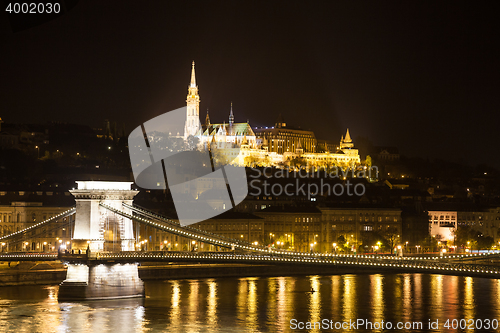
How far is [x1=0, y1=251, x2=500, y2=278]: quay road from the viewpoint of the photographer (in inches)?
987

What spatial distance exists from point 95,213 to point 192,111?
248 ft

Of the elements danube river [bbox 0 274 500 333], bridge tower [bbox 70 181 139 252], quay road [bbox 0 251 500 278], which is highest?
bridge tower [bbox 70 181 139 252]

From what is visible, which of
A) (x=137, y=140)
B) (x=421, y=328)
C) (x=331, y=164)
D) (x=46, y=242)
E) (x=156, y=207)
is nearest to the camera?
(x=421, y=328)

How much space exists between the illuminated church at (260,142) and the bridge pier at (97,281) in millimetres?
64722

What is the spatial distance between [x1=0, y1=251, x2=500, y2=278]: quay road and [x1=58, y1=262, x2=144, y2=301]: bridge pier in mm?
375

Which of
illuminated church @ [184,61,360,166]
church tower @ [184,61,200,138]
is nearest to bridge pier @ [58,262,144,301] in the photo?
illuminated church @ [184,61,360,166]

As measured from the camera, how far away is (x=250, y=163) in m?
93.8

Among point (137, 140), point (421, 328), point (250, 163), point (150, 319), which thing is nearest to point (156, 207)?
point (150, 319)

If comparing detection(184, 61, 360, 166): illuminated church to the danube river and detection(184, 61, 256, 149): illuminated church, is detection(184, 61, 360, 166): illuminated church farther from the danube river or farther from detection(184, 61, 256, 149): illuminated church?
the danube river

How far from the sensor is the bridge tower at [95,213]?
30.1m

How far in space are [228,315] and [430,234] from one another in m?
34.6

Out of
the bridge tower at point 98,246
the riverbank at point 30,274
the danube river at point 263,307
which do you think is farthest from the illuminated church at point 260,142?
the bridge tower at point 98,246

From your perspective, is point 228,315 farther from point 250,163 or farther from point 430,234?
point 250,163

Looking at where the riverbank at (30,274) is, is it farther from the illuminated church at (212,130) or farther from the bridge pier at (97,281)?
the illuminated church at (212,130)
